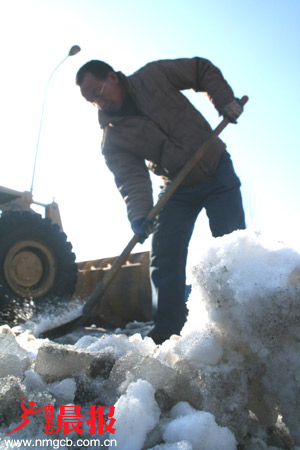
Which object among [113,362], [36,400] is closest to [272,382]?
[113,362]

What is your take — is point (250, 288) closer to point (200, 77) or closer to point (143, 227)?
point (143, 227)

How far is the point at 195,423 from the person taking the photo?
91 cm

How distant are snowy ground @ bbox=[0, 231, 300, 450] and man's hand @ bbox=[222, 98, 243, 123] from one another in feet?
6.40

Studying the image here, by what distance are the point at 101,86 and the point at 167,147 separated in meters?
0.63

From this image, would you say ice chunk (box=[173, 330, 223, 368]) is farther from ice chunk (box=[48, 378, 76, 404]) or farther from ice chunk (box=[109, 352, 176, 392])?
ice chunk (box=[48, 378, 76, 404])

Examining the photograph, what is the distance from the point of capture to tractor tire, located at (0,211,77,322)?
3.78 m

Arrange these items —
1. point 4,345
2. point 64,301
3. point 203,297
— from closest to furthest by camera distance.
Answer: point 203,297
point 4,345
point 64,301

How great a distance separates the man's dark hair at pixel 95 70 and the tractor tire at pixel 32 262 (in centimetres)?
148

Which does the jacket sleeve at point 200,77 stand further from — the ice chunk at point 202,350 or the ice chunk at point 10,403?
the ice chunk at point 10,403

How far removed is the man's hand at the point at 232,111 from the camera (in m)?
2.96

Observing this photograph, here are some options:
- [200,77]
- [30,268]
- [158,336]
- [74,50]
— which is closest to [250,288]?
[158,336]

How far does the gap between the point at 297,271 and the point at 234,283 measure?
6.2 inches

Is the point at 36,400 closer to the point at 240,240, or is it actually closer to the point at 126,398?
the point at 126,398

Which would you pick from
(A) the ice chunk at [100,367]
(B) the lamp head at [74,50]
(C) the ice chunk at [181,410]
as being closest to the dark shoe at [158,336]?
(A) the ice chunk at [100,367]
